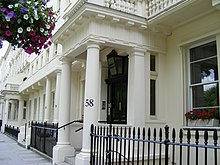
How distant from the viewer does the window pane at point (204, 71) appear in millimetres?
7013

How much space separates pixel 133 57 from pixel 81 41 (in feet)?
5.31

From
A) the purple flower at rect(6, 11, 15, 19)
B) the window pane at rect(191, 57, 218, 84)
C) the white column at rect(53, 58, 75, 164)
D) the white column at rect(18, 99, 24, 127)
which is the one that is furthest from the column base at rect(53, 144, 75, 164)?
the white column at rect(18, 99, 24, 127)

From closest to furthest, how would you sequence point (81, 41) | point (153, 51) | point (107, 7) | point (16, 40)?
point (16, 40), point (107, 7), point (81, 41), point (153, 51)

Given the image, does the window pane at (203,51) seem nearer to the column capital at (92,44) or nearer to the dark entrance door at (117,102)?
the dark entrance door at (117,102)

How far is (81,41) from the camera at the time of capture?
7.78 meters

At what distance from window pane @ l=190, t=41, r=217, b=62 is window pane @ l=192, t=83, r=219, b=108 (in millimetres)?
825

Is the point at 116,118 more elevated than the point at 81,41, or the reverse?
the point at 81,41

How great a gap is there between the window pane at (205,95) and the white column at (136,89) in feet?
4.85

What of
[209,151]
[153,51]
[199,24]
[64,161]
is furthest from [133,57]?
[64,161]

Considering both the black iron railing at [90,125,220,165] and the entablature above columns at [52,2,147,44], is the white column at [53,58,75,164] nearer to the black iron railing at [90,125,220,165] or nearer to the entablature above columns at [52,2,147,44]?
the entablature above columns at [52,2,147,44]

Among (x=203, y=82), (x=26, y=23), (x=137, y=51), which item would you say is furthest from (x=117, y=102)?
(x=26, y=23)

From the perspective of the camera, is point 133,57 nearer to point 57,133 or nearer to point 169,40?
point 169,40

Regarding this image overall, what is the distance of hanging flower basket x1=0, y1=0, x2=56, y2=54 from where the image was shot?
12.1ft

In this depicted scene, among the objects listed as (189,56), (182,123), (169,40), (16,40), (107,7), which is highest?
(107,7)
